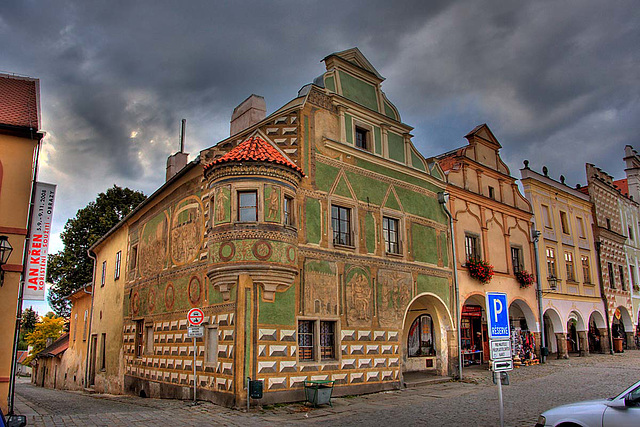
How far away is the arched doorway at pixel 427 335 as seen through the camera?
21.0 m

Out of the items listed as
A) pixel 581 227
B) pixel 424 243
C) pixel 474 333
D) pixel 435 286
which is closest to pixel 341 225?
pixel 424 243

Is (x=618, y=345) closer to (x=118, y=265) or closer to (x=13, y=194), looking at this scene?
(x=118, y=265)

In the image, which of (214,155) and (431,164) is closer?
(214,155)

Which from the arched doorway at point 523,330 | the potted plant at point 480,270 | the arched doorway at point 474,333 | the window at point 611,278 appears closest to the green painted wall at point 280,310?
the potted plant at point 480,270

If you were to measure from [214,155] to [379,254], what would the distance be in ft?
22.6

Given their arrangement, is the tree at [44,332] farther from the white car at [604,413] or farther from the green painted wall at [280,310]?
the white car at [604,413]

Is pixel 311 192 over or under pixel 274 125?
under

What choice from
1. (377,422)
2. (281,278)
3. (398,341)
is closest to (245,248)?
(281,278)

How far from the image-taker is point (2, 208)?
41.9 ft

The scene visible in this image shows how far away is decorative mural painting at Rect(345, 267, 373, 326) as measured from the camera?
17016 millimetres

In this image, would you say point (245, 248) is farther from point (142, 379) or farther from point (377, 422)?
point (142, 379)

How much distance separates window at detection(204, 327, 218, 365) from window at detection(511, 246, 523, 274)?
57.5 feet

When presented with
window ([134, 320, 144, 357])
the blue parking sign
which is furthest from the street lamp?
the blue parking sign

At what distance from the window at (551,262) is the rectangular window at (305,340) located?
62.4ft
